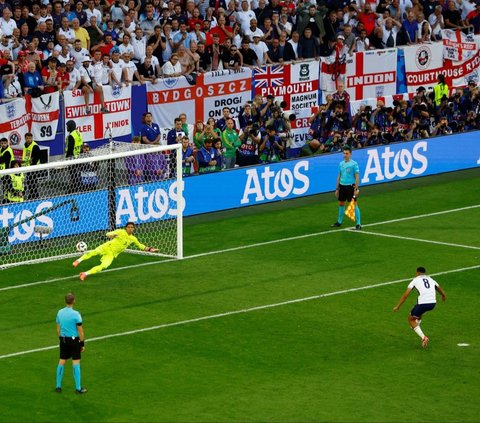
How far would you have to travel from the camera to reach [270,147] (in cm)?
3788

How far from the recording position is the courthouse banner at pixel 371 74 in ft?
143

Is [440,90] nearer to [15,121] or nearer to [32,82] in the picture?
[32,82]

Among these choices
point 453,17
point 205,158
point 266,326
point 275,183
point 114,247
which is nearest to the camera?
point 266,326

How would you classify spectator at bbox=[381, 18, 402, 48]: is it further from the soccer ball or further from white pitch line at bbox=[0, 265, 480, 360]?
the soccer ball

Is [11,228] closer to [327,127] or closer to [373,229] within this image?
[373,229]

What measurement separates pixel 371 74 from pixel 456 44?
3837 millimetres

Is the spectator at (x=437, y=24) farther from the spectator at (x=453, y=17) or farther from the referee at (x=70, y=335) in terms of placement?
the referee at (x=70, y=335)

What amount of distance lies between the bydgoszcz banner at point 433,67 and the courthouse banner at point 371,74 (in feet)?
2.16

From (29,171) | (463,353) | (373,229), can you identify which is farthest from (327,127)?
(463,353)

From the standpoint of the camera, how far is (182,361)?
23.6 meters

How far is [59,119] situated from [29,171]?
6.41m

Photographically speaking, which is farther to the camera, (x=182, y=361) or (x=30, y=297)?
(x=30, y=297)

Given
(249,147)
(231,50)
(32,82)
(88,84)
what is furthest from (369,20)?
(32,82)

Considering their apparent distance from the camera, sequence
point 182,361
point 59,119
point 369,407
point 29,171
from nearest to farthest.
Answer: point 369,407, point 182,361, point 29,171, point 59,119
